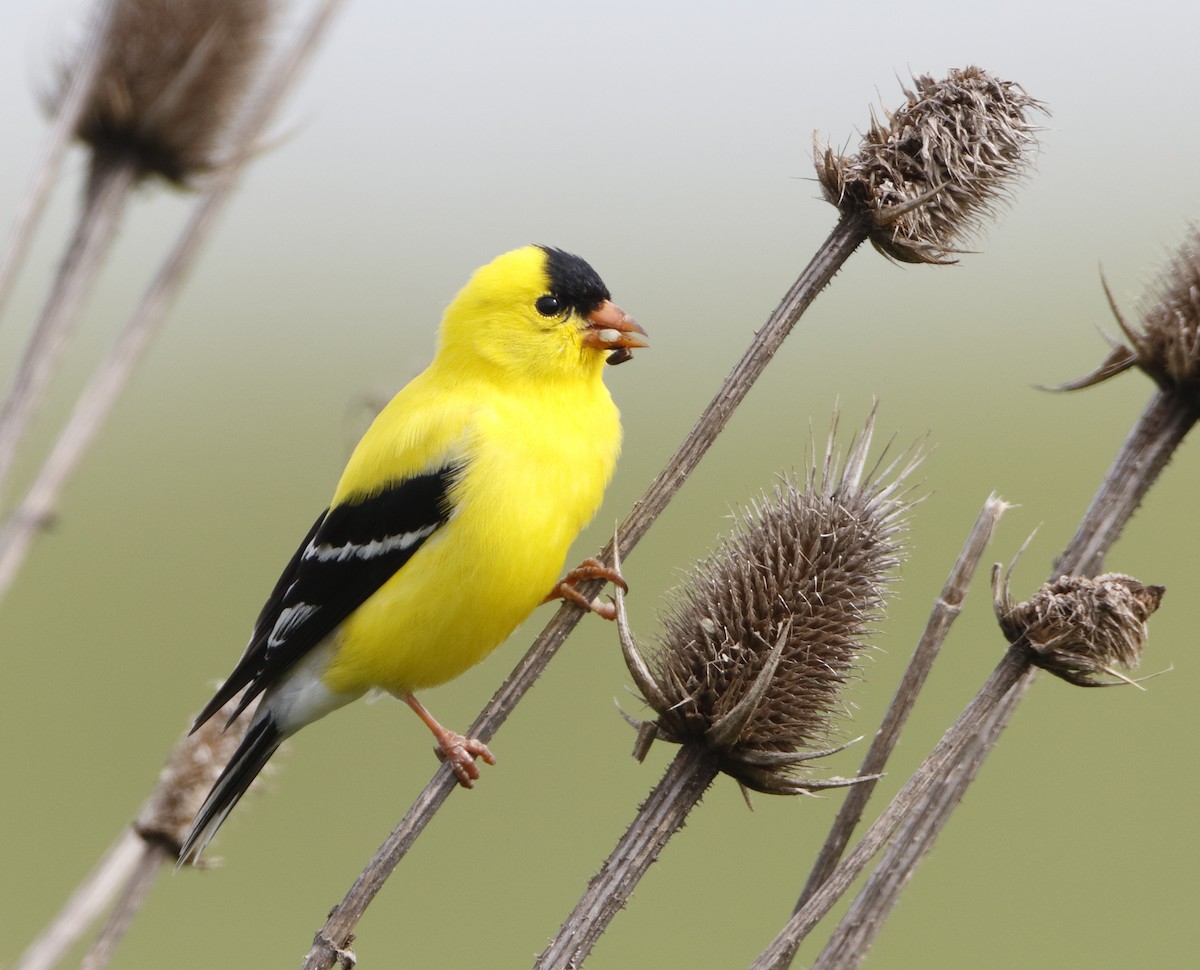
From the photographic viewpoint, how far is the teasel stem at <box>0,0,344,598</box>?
262 centimetres

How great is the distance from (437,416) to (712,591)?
1159 millimetres

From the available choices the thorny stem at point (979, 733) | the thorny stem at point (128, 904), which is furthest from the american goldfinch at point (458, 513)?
the thorny stem at point (979, 733)

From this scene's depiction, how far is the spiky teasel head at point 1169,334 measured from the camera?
204 centimetres

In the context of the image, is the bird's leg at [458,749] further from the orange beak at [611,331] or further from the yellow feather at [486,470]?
the orange beak at [611,331]

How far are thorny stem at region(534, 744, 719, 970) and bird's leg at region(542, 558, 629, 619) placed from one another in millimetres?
553

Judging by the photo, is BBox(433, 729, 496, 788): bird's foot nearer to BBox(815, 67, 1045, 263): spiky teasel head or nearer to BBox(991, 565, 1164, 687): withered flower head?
BBox(991, 565, 1164, 687): withered flower head

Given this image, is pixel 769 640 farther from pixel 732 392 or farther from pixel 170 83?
pixel 170 83

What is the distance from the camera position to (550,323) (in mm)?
3129

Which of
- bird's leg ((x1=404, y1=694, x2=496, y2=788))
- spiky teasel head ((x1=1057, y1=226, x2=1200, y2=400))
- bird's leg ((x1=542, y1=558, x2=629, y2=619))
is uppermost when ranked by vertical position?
spiky teasel head ((x1=1057, y1=226, x2=1200, y2=400))

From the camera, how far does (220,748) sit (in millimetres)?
2814

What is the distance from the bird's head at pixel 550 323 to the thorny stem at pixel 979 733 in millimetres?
1311

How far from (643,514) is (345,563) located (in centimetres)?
113

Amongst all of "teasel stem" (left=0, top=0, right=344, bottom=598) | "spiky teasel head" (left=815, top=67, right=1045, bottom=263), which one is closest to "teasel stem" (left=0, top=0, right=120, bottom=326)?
"teasel stem" (left=0, top=0, right=344, bottom=598)

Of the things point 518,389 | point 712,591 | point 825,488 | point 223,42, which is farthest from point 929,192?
point 223,42
